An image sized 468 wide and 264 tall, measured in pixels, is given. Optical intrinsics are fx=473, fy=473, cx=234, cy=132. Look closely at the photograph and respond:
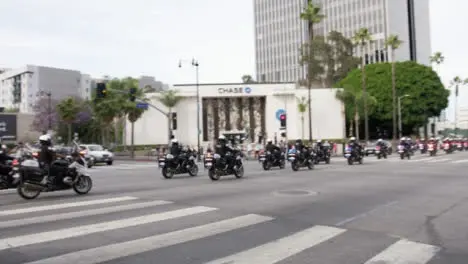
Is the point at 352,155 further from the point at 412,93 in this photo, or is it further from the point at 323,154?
the point at 412,93

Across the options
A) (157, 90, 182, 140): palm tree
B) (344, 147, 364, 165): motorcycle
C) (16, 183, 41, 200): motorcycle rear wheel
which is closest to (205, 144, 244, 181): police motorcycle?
(16, 183, 41, 200): motorcycle rear wheel

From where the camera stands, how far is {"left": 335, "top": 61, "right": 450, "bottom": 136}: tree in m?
67.1

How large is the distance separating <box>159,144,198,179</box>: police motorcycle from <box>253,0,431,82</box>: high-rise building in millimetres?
87369

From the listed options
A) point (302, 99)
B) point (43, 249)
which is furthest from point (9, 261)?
point (302, 99)

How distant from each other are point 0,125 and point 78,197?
66814 millimetres

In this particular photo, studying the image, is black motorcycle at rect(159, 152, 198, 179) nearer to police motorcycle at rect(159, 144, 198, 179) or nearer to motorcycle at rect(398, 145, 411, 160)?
police motorcycle at rect(159, 144, 198, 179)

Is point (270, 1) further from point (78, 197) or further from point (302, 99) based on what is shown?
point (78, 197)

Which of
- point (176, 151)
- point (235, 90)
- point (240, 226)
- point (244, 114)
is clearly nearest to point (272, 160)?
point (176, 151)

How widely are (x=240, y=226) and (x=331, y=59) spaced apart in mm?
76607

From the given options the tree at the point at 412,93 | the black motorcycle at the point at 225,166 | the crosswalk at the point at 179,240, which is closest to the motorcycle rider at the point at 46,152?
the crosswalk at the point at 179,240

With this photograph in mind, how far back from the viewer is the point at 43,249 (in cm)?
636

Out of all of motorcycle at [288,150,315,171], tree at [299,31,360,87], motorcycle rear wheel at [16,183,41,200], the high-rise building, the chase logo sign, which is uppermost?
the high-rise building

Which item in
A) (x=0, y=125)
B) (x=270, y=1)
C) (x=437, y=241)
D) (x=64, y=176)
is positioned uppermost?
(x=270, y=1)

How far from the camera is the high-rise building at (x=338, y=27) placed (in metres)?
105
